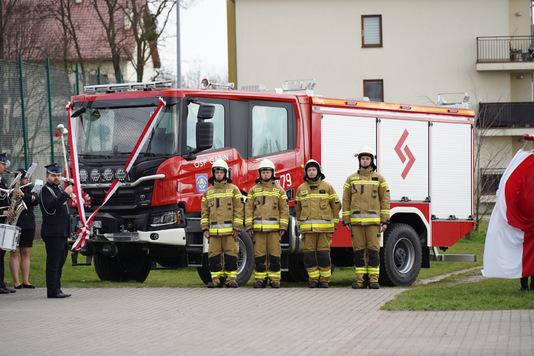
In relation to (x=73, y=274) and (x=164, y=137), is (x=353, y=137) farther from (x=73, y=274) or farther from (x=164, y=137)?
(x=73, y=274)

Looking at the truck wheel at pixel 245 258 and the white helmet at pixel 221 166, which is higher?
the white helmet at pixel 221 166

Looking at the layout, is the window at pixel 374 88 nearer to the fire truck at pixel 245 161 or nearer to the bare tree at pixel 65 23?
the bare tree at pixel 65 23

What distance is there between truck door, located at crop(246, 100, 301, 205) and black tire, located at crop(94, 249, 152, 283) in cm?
260

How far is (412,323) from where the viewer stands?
982cm

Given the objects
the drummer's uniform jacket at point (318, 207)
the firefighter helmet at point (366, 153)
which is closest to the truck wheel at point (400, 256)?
the drummer's uniform jacket at point (318, 207)

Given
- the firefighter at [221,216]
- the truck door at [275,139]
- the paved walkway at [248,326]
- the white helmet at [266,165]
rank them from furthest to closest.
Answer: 1. the truck door at [275,139]
2. the white helmet at [266,165]
3. the firefighter at [221,216]
4. the paved walkway at [248,326]

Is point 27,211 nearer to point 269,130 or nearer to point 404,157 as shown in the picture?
point 269,130

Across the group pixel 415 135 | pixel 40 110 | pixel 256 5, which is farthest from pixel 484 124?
pixel 415 135

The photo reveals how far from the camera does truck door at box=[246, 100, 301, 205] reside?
1427cm

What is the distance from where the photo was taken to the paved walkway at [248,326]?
27.7 ft

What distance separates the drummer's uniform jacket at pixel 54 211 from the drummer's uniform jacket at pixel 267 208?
104 inches

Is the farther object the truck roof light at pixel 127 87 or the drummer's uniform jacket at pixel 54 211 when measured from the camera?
the truck roof light at pixel 127 87

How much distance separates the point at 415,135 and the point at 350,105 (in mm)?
1380

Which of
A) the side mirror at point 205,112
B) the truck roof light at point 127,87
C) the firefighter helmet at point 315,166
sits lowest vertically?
the firefighter helmet at point 315,166
